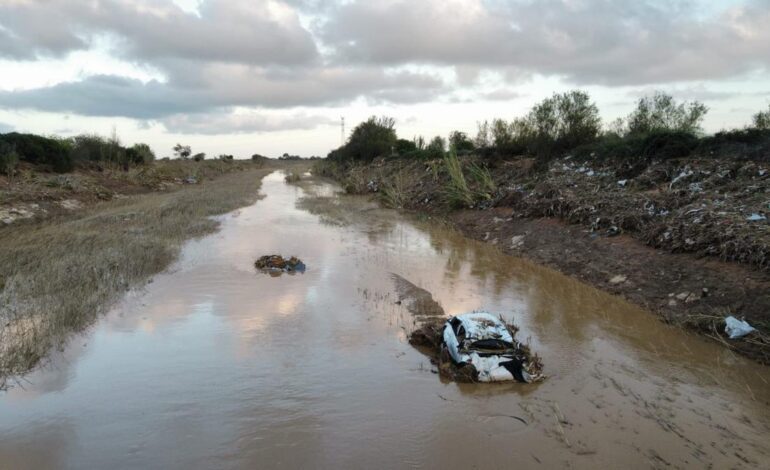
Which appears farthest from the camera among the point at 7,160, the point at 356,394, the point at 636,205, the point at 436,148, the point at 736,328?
the point at 436,148

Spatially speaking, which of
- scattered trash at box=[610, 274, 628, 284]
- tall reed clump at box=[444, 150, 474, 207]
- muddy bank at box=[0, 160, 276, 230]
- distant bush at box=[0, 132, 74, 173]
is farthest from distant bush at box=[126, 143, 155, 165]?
scattered trash at box=[610, 274, 628, 284]

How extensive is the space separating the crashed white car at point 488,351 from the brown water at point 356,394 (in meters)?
0.15

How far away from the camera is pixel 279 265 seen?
945 centimetres

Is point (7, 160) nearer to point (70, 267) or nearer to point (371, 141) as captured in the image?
point (70, 267)

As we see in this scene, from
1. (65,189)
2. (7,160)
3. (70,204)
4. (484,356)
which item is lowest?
(484,356)

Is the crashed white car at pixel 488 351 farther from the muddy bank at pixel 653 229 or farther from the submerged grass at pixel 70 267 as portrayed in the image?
the submerged grass at pixel 70 267

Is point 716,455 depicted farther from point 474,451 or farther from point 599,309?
point 599,309

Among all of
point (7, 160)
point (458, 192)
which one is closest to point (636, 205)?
point (458, 192)

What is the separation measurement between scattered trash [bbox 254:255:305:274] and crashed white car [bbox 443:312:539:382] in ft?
15.4

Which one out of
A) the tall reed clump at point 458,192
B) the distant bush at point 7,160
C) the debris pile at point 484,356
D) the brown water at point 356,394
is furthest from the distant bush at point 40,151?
the debris pile at point 484,356

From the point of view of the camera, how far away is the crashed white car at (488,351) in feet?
16.4

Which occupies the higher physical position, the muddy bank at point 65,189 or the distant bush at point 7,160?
the distant bush at point 7,160

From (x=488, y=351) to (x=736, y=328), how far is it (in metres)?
3.25

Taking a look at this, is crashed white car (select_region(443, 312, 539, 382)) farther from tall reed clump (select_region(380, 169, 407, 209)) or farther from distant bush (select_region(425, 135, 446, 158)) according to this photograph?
distant bush (select_region(425, 135, 446, 158))
